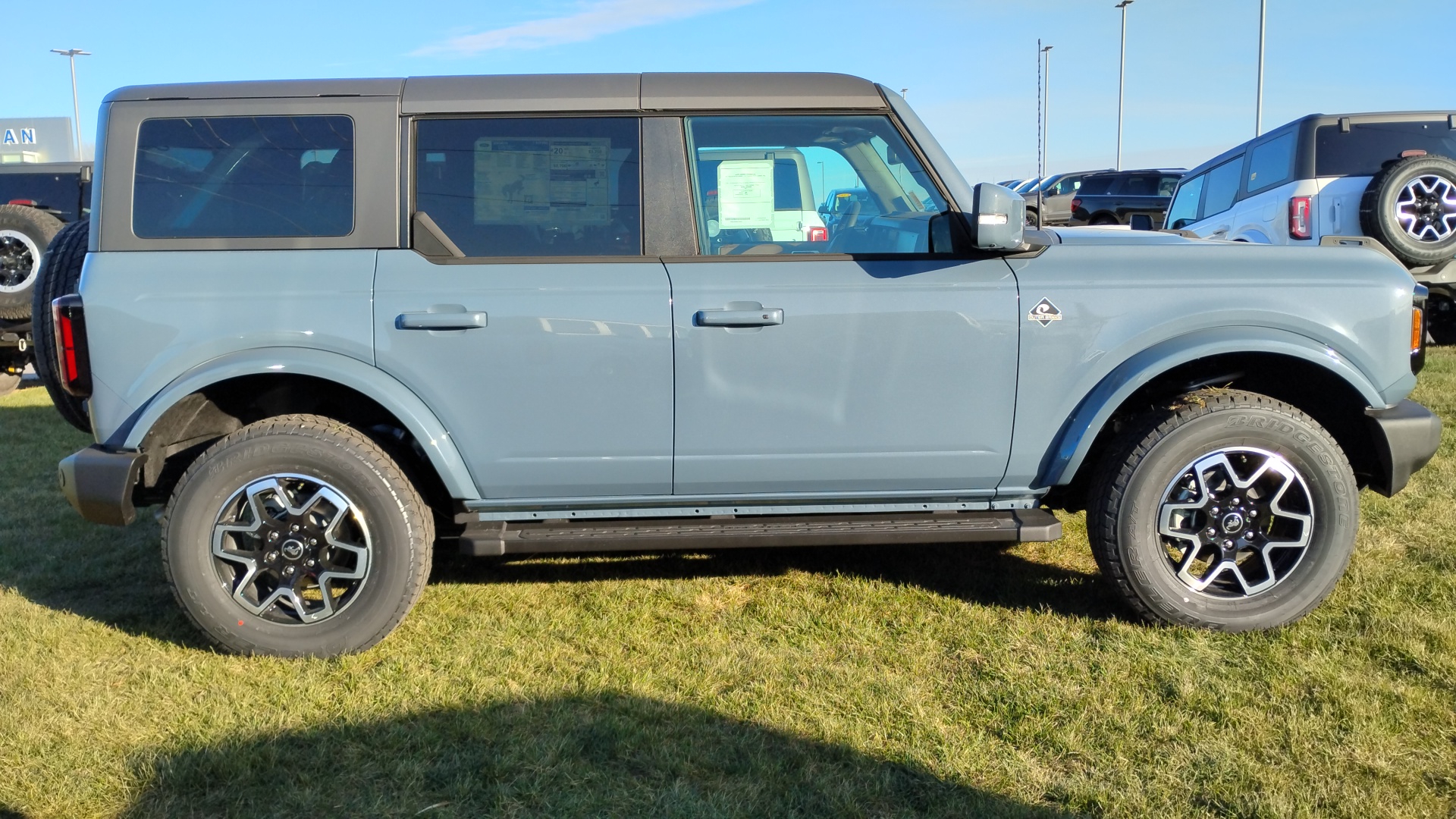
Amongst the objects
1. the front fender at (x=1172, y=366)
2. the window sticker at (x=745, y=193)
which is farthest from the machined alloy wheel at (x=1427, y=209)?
the window sticker at (x=745, y=193)

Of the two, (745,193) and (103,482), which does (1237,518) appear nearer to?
(745,193)

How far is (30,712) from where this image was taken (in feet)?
10.2

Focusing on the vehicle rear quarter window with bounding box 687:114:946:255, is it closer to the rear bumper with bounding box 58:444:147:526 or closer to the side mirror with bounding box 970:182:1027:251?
the side mirror with bounding box 970:182:1027:251

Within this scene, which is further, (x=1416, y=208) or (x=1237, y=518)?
(x=1416, y=208)

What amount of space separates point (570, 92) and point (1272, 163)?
7233 mm

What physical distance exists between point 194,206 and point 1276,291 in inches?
146

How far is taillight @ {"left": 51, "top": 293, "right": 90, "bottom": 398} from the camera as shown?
10.9 feet

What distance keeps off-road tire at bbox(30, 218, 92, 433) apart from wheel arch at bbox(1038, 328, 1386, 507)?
11.8 feet

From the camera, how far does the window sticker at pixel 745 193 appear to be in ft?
11.7

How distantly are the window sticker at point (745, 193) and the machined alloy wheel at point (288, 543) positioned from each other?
1641mm

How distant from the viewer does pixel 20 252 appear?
7.75 metres

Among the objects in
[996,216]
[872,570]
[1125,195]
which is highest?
[1125,195]

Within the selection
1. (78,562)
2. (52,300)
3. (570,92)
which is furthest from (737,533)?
(78,562)

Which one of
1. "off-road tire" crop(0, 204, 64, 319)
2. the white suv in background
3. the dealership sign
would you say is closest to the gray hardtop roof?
the white suv in background
